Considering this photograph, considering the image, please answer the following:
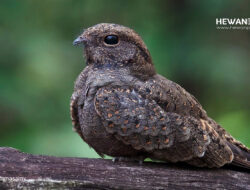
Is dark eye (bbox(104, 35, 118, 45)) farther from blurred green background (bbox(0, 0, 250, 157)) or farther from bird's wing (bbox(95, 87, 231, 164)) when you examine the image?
blurred green background (bbox(0, 0, 250, 157))

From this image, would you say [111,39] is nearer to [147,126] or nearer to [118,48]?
[118,48]

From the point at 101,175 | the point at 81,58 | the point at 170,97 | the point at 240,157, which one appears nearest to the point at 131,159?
the point at 101,175

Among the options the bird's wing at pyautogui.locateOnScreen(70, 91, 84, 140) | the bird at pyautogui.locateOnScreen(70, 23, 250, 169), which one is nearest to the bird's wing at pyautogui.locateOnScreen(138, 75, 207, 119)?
the bird at pyautogui.locateOnScreen(70, 23, 250, 169)

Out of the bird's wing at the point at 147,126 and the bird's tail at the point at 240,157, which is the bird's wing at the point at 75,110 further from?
the bird's tail at the point at 240,157

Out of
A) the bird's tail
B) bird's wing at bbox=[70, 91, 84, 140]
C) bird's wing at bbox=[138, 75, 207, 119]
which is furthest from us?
bird's wing at bbox=[70, 91, 84, 140]

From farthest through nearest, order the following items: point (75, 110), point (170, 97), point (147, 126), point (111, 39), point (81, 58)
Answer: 1. point (81, 58)
2. point (75, 110)
3. point (111, 39)
4. point (170, 97)
5. point (147, 126)

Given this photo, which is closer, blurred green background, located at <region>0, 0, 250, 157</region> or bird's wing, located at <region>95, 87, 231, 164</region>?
bird's wing, located at <region>95, 87, 231, 164</region>
